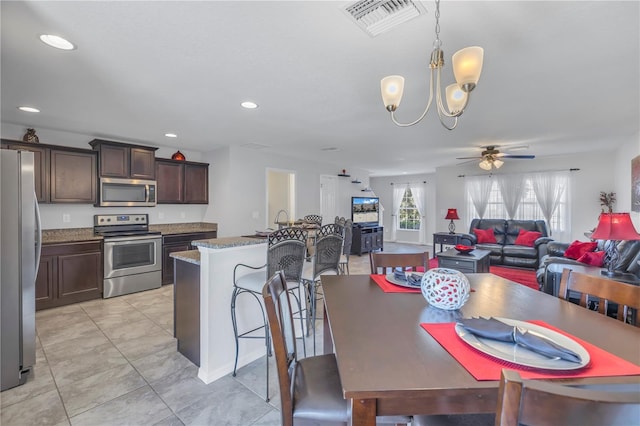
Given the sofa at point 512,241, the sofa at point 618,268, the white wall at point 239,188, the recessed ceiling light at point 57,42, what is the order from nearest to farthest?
the recessed ceiling light at point 57,42, the sofa at point 618,268, the white wall at point 239,188, the sofa at point 512,241

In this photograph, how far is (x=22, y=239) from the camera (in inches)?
83.6

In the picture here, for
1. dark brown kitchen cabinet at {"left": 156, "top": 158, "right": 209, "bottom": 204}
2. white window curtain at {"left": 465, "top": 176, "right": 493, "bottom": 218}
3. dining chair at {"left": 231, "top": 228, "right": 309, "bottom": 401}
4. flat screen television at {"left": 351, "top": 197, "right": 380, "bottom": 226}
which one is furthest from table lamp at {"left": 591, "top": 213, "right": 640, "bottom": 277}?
dark brown kitchen cabinet at {"left": 156, "top": 158, "right": 209, "bottom": 204}

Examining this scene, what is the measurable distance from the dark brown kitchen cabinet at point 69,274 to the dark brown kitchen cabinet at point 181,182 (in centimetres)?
133

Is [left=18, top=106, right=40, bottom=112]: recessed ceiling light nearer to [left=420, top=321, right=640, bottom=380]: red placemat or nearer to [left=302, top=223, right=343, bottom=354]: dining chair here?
[left=302, top=223, right=343, bottom=354]: dining chair

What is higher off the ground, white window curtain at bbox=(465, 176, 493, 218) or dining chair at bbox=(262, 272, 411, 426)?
white window curtain at bbox=(465, 176, 493, 218)

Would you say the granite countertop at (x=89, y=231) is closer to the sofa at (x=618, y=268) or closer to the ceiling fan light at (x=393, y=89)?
the ceiling fan light at (x=393, y=89)

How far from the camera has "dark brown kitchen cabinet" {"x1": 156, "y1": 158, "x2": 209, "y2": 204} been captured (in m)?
5.01

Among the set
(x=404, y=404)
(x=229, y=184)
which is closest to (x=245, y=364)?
(x=404, y=404)

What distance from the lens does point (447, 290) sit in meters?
1.29

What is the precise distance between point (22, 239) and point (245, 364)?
1920mm

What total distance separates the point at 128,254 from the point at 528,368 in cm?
491

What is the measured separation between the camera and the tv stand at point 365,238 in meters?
7.54

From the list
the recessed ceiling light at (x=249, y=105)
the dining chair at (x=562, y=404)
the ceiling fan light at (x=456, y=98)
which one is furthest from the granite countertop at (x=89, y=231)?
the dining chair at (x=562, y=404)

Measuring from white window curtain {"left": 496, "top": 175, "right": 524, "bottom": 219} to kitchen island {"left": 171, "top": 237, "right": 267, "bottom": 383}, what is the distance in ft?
22.6
